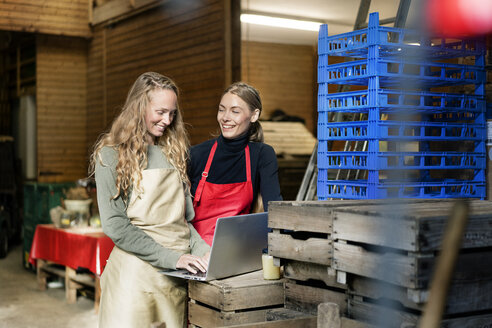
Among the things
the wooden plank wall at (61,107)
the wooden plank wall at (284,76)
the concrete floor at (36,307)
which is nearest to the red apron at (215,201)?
the concrete floor at (36,307)

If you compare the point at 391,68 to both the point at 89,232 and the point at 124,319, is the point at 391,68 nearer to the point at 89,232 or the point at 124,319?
the point at 124,319

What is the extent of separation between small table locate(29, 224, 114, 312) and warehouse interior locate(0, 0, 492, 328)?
25mm

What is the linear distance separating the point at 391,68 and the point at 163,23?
7.50 m

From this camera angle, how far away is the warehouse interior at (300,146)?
178cm

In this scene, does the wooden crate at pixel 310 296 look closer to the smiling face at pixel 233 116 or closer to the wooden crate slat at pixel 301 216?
the wooden crate slat at pixel 301 216

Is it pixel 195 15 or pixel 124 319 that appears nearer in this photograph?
pixel 124 319

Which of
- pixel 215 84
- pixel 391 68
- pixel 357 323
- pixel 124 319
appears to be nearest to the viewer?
pixel 357 323

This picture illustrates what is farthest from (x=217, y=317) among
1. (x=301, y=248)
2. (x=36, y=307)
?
(x=36, y=307)

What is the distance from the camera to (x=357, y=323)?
5.97 ft

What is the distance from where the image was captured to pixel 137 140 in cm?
252

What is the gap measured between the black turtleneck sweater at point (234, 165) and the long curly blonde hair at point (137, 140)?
0.85 ft

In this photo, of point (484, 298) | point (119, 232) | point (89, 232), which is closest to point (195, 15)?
point (89, 232)

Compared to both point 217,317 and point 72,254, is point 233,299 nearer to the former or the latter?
point 217,317

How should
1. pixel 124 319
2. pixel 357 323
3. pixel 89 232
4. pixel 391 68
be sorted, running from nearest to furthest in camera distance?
1. pixel 357 323
2. pixel 124 319
3. pixel 391 68
4. pixel 89 232
